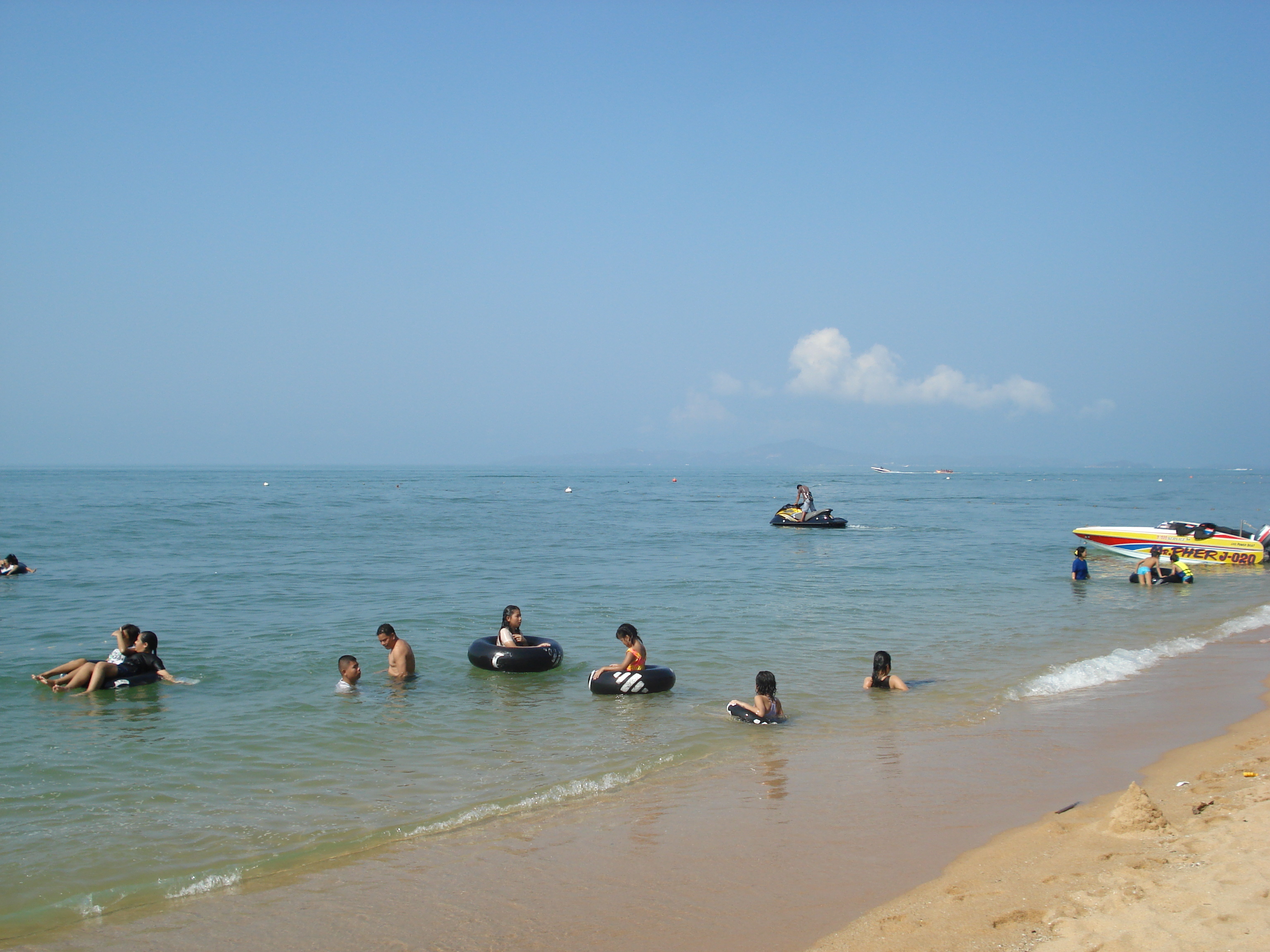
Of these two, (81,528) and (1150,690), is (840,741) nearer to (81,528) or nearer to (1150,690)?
(1150,690)

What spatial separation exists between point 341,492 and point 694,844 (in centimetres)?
8415

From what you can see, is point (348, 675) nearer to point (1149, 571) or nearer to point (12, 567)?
point (12, 567)

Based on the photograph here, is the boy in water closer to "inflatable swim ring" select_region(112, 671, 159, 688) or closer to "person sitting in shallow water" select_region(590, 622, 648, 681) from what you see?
"inflatable swim ring" select_region(112, 671, 159, 688)

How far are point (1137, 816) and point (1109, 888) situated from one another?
127cm

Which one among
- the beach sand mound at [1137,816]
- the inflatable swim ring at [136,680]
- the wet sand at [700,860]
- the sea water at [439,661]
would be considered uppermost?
the beach sand mound at [1137,816]

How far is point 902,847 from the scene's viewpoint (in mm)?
6668

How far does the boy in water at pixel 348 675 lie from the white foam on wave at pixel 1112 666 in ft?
29.4

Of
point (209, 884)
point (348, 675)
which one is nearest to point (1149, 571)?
point (348, 675)

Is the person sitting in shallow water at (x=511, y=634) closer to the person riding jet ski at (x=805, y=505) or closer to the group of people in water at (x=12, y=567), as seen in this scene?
the group of people in water at (x=12, y=567)

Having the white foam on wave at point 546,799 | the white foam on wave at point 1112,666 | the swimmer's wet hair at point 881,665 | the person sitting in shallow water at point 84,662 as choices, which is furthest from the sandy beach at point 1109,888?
the person sitting in shallow water at point 84,662

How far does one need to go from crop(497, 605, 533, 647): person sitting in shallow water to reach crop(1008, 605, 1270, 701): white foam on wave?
23.0 feet

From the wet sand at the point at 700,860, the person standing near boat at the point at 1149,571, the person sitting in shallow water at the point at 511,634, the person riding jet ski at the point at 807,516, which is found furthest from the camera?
the person riding jet ski at the point at 807,516

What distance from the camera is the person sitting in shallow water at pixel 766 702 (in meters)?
10.5

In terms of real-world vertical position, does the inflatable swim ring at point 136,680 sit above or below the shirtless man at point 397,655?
below
